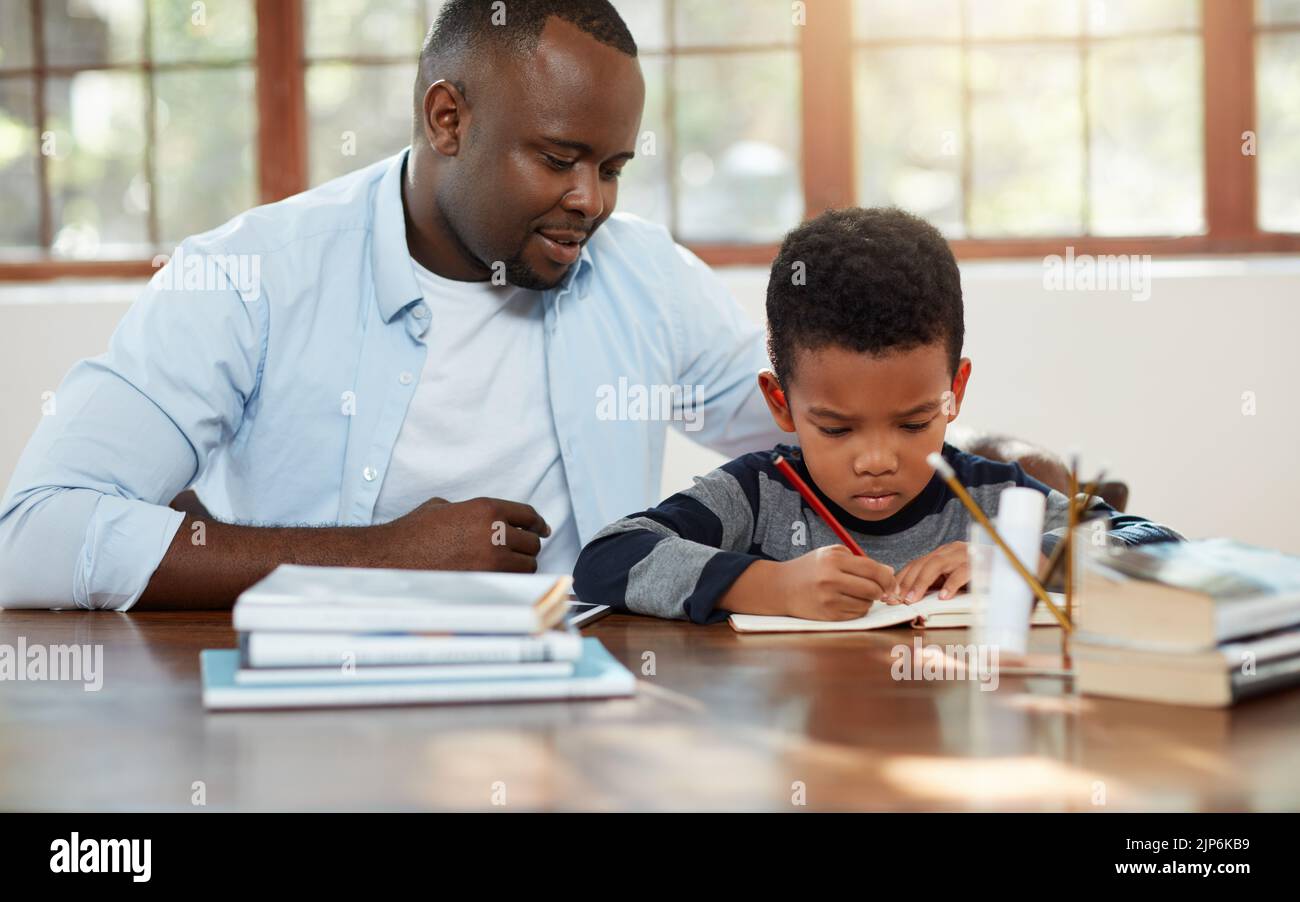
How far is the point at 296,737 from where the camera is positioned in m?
0.89

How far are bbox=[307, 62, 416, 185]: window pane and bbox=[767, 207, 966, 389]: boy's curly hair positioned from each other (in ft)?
7.61

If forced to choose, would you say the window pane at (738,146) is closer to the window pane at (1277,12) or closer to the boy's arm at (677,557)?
the window pane at (1277,12)

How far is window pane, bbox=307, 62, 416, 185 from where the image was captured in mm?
3648

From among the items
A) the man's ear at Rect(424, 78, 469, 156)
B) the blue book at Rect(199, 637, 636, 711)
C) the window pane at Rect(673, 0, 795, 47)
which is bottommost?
the blue book at Rect(199, 637, 636, 711)

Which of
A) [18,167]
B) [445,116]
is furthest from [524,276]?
[18,167]

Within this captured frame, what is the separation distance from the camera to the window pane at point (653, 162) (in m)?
3.59

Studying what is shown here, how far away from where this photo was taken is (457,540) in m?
1.47

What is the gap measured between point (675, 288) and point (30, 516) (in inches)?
37.3

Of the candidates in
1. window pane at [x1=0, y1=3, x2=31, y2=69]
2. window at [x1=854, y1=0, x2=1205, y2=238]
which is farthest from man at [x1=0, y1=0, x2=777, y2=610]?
window pane at [x1=0, y1=3, x2=31, y2=69]

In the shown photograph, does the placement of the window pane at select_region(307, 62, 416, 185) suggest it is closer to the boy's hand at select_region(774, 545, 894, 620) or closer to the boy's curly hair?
the boy's curly hair

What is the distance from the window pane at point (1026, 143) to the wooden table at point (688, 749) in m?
2.64

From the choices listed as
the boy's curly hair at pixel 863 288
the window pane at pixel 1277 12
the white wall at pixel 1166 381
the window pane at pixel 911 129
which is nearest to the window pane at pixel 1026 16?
the window pane at pixel 911 129

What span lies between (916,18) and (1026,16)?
0.27m
